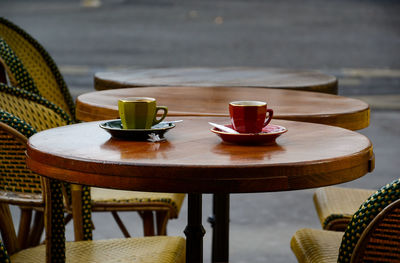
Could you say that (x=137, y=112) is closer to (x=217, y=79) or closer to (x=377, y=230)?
(x=377, y=230)

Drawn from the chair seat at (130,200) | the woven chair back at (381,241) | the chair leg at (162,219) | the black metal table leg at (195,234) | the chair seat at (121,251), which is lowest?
the chair leg at (162,219)

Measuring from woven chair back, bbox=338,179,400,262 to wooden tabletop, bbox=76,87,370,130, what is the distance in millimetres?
598

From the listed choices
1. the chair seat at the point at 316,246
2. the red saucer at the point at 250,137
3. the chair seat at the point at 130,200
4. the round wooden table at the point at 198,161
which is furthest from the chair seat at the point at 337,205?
the red saucer at the point at 250,137

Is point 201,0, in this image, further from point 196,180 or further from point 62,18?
point 196,180

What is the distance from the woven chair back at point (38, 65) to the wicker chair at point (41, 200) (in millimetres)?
585

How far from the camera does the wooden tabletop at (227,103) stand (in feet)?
6.01

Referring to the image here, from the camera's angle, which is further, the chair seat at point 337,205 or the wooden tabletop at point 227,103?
the chair seat at point 337,205

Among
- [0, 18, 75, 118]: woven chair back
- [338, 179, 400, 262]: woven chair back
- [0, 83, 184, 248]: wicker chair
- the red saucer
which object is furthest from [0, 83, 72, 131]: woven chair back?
[338, 179, 400, 262]: woven chair back

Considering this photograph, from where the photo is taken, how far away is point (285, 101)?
207cm

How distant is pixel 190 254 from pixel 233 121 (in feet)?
1.05

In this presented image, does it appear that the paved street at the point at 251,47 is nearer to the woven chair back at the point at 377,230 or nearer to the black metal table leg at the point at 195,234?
the black metal table leg at the point at 195,234

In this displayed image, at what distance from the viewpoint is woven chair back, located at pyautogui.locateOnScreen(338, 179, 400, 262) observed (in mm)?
1172

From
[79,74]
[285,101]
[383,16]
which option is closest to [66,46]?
[79,74]

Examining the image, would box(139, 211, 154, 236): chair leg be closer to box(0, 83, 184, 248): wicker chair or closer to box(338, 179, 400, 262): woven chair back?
box(0, 83, 184, 248): wicker chair
